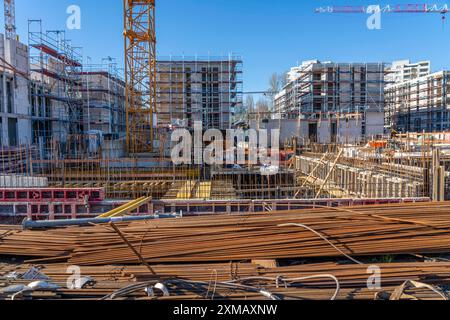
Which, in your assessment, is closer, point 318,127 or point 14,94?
point 14,94

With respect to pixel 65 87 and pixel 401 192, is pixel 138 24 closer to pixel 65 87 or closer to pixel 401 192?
pixel 65 87

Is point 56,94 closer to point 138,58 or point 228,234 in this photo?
point 138,58


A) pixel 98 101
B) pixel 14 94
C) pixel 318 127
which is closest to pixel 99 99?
pixel 98 101

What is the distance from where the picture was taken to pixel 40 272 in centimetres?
386

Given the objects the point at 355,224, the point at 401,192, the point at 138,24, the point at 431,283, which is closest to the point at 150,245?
the point at 355,224

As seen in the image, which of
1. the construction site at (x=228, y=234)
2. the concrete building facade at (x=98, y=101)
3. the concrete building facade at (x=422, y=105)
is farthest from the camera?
the concrete building facade at (x=422, y=105)

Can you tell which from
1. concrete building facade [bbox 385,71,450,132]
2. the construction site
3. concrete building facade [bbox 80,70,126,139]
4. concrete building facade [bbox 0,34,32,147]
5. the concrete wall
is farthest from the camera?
concrete building facade [bbox 385,71,450,132]

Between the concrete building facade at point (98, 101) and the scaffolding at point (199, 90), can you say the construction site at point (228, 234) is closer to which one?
the concrete building facade at point (98, 101)

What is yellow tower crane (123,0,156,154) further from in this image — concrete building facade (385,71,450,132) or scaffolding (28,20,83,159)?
concrete building facade (385,71,450,132)

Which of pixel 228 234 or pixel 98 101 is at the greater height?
pixel 98 101

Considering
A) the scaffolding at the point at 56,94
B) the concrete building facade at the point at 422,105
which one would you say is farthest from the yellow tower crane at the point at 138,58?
the concrete building facade at the point at 422,105

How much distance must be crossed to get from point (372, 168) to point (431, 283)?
30.3 ft

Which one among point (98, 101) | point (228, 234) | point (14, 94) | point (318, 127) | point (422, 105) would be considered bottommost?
point (228, 234)

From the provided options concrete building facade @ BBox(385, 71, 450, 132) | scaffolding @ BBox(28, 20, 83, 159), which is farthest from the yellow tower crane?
concrete building facade @ BBox(385, 71, 450, 132)
